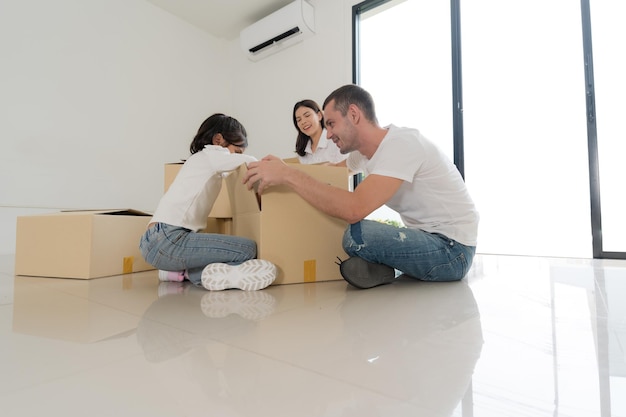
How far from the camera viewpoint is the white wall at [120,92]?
2.76 meters

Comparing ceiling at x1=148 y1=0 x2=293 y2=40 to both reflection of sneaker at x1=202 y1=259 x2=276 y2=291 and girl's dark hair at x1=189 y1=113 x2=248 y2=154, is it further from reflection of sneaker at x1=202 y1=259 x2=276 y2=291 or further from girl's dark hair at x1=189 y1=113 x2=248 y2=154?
reflection of sneaker at x1=202 y1=259 x2=276 y2=291

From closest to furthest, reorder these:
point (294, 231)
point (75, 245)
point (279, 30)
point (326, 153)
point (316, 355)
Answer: point (316, 355), point (294, 231), point (75, 245), point (326, 153), point (279, 30)

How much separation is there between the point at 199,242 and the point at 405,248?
2.38 ft

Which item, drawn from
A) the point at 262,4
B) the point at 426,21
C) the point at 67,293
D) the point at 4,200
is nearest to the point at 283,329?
the point at 67,293

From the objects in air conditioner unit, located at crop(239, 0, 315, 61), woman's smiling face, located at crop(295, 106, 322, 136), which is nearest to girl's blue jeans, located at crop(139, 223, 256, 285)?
woman's smiling face, located at crop(295, 106, 322, 136)

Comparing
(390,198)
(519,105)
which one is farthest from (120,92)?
(519,105)

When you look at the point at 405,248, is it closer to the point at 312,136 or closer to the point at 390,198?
the point at 390,198

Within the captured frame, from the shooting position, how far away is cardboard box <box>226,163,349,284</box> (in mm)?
1286

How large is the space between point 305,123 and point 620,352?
6.76 ft

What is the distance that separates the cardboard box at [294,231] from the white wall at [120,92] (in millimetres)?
2364

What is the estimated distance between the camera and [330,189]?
47.1 inches

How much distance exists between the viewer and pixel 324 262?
1.37 m

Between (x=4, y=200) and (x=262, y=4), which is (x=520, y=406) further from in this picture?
(x=262, y=4)

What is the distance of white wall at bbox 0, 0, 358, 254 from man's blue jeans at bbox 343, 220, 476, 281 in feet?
8.47
